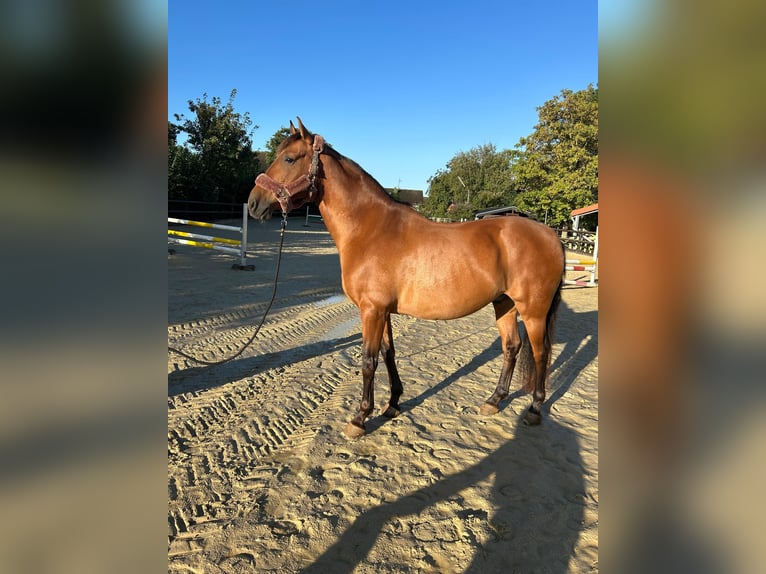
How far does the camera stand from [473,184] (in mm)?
35094

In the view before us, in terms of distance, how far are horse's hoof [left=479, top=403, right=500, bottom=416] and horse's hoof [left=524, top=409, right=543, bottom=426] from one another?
0.82ft

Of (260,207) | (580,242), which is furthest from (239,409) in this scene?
(580,242)

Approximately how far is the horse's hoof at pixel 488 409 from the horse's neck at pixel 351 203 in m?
Answer: 1.72

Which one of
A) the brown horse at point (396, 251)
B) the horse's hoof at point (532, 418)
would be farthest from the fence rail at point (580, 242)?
the horse's hoof at point (532, 418)

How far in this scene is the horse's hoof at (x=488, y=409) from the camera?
3387mm

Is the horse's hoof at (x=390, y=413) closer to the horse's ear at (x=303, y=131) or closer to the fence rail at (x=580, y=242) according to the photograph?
the horse's ear at (x=303, y=131)

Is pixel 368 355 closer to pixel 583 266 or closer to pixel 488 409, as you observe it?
pixel 488 409

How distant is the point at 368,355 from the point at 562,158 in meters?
23.4

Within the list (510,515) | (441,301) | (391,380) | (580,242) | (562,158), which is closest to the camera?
(510,515)
